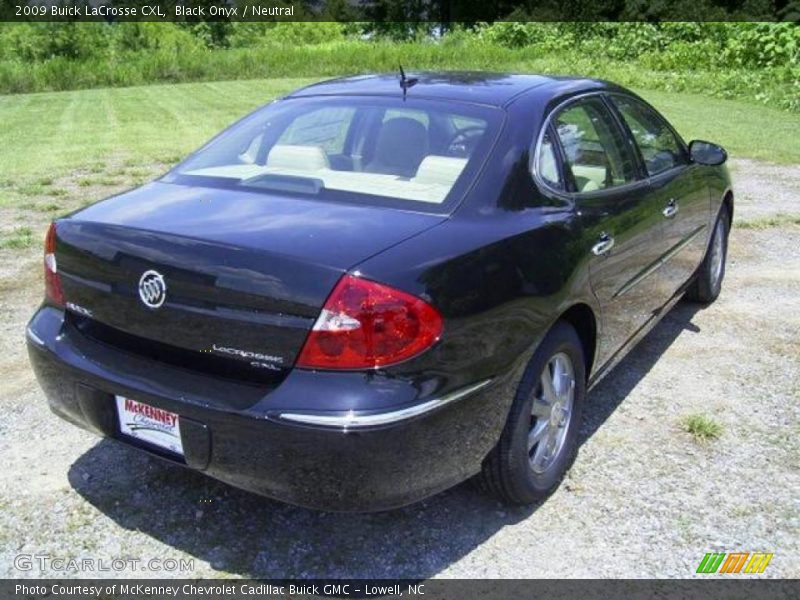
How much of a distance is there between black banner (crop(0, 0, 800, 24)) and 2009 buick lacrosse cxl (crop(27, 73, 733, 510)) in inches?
1458

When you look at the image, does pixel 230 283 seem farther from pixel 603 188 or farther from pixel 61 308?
pixel 603 188

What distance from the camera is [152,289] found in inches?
99.6

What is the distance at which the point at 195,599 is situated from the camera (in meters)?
2.55

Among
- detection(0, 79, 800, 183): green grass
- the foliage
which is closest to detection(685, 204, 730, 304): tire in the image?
detection(0, 79, 800, 183): green grass

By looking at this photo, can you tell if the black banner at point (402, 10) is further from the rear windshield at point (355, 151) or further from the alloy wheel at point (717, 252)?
the rear windshield at point (355, 151)

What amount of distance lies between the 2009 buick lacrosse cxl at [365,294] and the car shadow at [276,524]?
27 cm

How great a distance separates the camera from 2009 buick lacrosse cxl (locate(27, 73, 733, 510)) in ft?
7.63

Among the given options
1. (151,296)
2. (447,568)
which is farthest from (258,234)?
(447,568)

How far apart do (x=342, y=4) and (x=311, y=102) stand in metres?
68.8

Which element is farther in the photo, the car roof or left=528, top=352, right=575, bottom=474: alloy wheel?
the car roof

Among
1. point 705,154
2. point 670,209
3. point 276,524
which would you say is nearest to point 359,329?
point 276,524

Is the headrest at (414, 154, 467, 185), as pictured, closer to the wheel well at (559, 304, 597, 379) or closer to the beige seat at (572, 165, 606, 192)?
the beige seat at (572, 165, 606, 192)

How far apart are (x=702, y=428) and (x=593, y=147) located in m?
1.39

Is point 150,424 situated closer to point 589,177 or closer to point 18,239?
point 589,177
